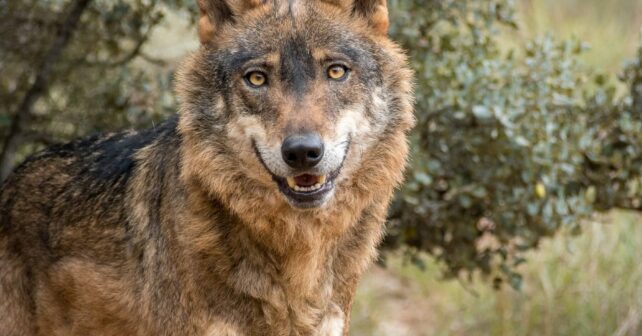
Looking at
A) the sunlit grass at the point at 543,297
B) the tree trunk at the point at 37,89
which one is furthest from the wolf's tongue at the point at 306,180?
the sunlit grass at the point at 543,297

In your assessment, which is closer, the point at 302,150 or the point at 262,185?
the point at 302,150

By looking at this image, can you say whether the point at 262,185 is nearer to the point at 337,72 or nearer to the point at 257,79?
the point at 257,79

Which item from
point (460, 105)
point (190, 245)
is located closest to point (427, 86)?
point (460, 105)

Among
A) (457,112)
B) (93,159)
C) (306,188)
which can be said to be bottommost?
(93,159)

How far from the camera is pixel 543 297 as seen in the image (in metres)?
8.89

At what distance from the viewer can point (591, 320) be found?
28.2 ft

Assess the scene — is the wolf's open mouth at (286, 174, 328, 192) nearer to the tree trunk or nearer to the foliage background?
the foliage background

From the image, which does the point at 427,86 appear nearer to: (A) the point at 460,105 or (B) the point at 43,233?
(A) the point at 460,105

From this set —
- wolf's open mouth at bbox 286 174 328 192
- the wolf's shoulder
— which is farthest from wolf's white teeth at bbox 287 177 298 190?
the wolf's shoulder

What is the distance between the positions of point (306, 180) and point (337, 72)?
57 centimetres

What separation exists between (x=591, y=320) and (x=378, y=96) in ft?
14.7

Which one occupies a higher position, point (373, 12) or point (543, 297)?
point (373, 12)

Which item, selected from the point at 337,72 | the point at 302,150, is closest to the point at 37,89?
the point at 337,72

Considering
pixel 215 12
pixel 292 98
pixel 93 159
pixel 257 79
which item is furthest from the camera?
pixel 93 159
